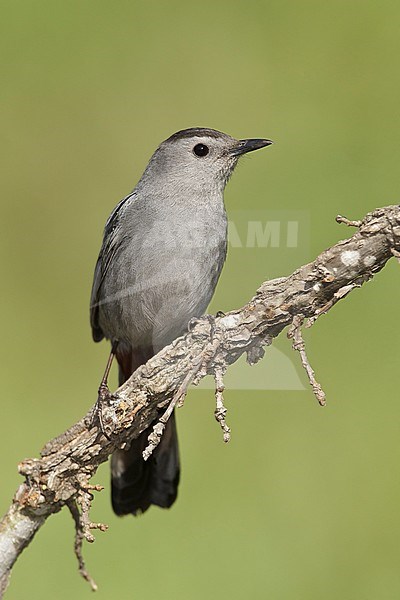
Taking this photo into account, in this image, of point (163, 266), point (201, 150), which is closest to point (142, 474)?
point (163, 266)

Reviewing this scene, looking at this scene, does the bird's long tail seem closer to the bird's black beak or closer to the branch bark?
the branch bark

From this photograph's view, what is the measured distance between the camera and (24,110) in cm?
205

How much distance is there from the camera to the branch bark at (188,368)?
3.18 feet

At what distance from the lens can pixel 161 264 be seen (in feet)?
4.41

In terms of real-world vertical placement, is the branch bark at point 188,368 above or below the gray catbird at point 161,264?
below

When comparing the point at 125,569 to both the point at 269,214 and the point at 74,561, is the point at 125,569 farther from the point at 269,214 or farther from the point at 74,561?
the point at 269,214

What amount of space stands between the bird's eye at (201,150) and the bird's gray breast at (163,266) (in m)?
0.09

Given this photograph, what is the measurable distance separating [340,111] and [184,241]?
0.62 metres

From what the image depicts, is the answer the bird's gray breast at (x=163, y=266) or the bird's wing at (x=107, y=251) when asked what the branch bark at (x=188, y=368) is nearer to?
the bird's gray breast at (x=163, y=266)

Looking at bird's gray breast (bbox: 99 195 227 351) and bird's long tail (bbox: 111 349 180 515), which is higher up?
bird's gray breast (bbox: 99 195 227 351)

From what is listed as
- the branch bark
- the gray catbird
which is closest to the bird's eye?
the gray catbird

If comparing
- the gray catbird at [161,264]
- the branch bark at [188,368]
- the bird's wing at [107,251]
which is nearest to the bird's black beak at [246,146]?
the gray catbird at [161,264]

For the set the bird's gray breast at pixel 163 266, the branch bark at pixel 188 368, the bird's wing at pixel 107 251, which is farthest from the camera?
the bird's wing at pixel 107 251

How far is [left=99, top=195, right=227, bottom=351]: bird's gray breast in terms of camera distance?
4.40 feet
